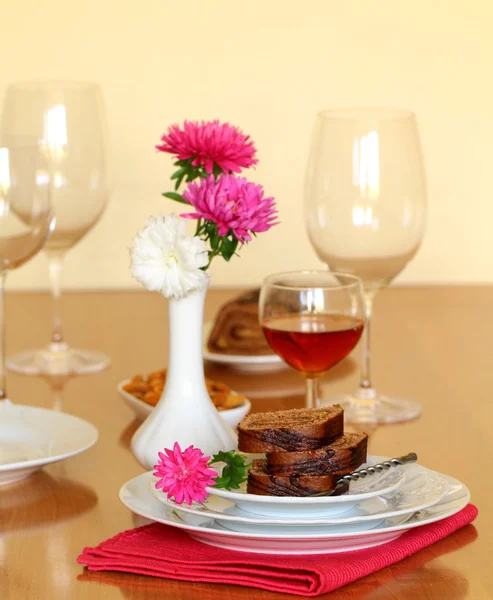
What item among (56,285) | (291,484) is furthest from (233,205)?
(56,285)

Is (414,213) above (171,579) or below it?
above

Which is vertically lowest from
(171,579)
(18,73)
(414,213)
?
(171,579)

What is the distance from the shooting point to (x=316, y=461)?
701 mm

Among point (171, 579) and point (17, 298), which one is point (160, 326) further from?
point (171, 579)

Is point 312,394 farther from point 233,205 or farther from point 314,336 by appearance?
point 233,205

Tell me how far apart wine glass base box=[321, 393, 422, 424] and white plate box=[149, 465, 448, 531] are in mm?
304

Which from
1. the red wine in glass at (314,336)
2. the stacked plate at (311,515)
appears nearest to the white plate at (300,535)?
the stacked plate at (311,515)

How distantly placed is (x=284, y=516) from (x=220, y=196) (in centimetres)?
27

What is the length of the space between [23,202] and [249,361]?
1.41ft

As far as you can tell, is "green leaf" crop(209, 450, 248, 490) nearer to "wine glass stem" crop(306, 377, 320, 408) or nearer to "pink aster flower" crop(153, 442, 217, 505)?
"pink aster flower" crop(153, 442, 217, 505)

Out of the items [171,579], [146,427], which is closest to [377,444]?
[146,427]

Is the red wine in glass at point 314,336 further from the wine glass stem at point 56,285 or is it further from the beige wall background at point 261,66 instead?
the beige wall background at point 261,66

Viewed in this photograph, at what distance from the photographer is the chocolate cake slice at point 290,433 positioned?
0.71m

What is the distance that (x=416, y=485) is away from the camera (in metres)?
0.75
